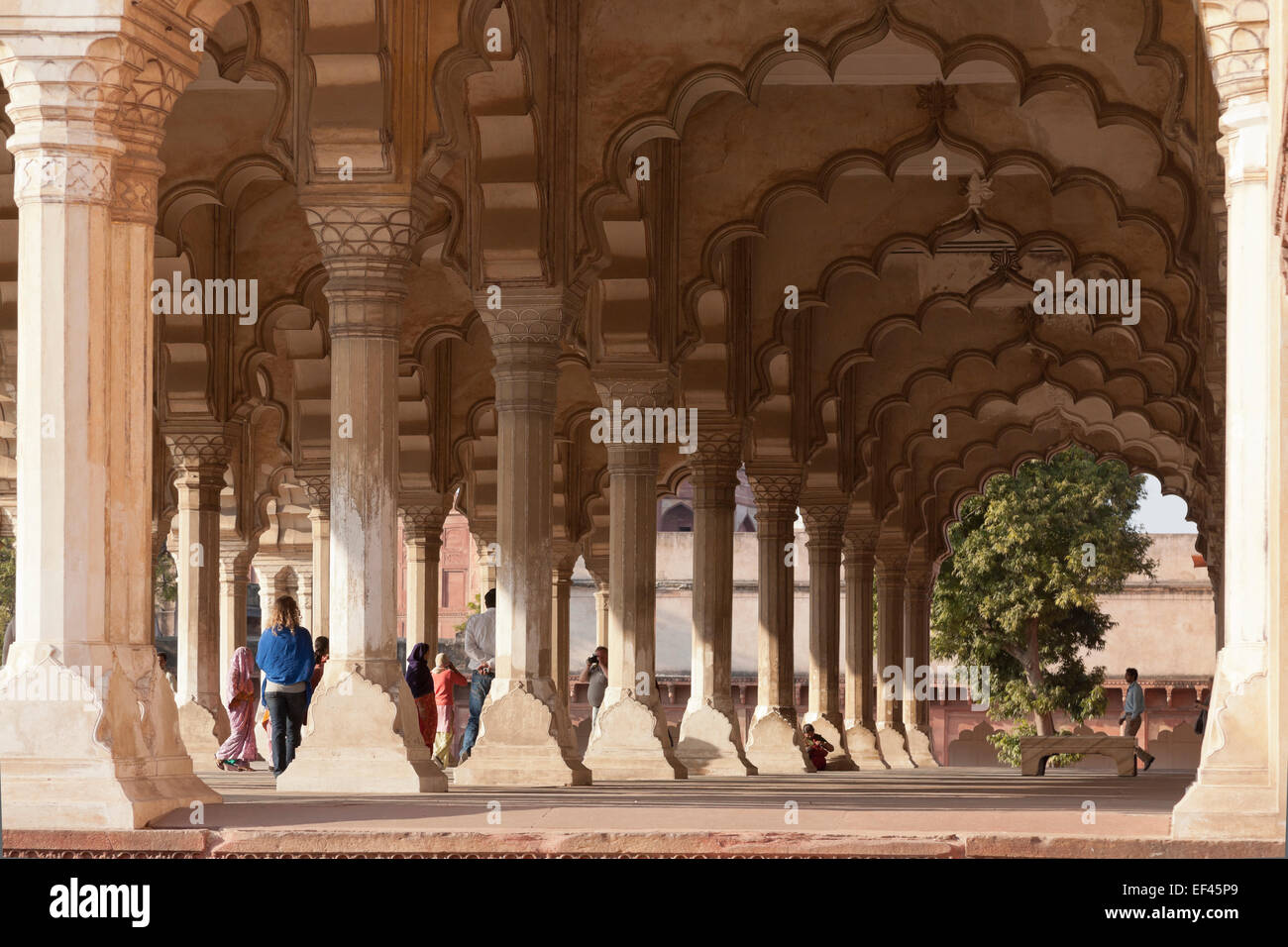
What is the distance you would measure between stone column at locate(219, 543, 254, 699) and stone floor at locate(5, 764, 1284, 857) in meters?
15.5

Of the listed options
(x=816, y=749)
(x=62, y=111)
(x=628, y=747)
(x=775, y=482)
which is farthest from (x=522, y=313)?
(x=816, y=749)

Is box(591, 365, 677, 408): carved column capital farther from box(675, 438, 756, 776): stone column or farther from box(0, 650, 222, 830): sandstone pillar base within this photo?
box(0, 650, 222, 830): sandstone pillar base

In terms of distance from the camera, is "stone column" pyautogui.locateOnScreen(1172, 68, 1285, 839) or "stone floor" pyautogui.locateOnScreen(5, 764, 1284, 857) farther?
"stone column" pyautogui.locateOnScreen(1172, 68, 1285, 839)

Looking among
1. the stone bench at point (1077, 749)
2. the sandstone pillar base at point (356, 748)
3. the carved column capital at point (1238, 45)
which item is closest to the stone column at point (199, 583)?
the sandstone pillar base at point (356, 748)

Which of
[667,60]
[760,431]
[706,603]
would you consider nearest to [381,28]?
[667,60]

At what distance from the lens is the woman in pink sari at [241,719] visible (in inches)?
690

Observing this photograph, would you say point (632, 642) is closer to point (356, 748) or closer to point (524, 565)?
point (524, 565)

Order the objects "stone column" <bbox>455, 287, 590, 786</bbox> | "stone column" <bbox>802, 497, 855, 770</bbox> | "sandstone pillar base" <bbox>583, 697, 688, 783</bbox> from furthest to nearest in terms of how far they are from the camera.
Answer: "stone column" <bbox>802, 497, 855, 770</bbox> < "sandstone pillar base" <bbox>583, 697, 688, 783</bbox> < "stone column" <bbox>455, 287, 590, 786</bbox>

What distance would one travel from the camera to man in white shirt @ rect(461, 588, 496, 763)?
15141 millimetres

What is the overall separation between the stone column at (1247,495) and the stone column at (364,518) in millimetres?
4494

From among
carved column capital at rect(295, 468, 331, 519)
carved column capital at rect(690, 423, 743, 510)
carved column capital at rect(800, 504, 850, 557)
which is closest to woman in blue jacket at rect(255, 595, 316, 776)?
carved column capital at rect(690, 423, 743, 510)

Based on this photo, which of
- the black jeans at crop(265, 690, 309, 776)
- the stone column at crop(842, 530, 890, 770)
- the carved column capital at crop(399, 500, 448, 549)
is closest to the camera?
the black jeans at crop(265, 690, 309, 776)

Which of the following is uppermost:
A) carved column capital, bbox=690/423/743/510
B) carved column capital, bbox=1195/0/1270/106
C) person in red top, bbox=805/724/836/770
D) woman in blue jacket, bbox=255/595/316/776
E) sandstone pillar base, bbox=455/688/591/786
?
carved column capital, bbox=1195/0/1270/106
